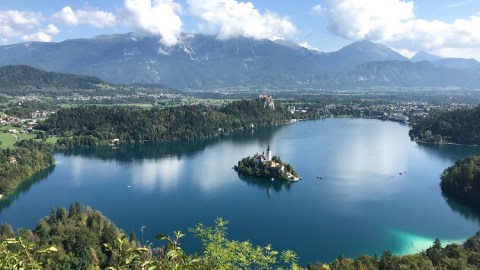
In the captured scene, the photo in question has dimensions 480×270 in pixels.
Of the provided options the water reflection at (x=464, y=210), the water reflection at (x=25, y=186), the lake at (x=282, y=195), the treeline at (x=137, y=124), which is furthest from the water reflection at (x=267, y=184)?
the treeline at (x=137, y=124)

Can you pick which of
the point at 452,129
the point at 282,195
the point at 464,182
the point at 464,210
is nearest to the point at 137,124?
the point at 282,195

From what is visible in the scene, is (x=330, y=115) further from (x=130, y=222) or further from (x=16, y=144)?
(x=130, y=222)

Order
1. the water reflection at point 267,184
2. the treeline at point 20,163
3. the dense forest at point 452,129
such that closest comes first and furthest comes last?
1. the treeline at point 20,163
2. the water reflection at point 267,184
3. the dense forest at point 452,129

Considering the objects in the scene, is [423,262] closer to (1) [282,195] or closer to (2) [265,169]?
(1) [282,195]

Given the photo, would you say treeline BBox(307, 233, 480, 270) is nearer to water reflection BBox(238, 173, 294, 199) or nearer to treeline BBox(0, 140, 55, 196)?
water reflection BBox(238, 173, 294, 199)

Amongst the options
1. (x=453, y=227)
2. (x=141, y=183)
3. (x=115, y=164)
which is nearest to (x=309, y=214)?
(x=453, y=227)

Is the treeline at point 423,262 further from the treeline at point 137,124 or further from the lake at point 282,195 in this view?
the treeline at point 137,124

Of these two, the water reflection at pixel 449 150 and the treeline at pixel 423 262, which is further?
the water reflection at pixel 449 150
